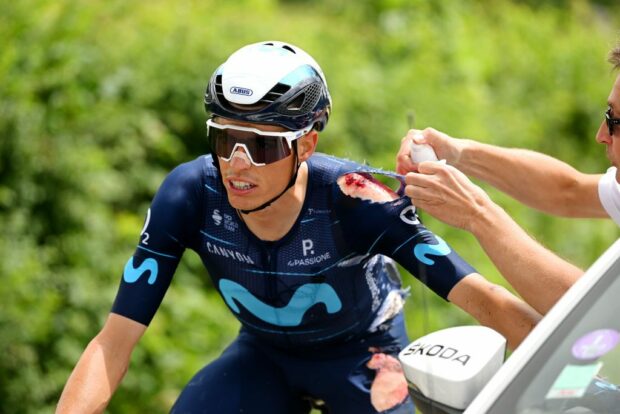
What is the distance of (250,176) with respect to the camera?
340cm

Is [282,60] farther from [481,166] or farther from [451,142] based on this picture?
[481,166]

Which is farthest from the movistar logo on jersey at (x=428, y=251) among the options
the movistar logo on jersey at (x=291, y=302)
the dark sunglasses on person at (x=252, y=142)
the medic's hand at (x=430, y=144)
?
the dark sunglasses on person at (x=252, y=142)

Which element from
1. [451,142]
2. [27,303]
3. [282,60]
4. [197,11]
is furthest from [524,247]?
[197,11]

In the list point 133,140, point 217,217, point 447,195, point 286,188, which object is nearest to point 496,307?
point 447,195

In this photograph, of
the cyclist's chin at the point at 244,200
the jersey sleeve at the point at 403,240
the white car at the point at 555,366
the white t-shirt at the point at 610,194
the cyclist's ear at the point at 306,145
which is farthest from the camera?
the white t-shirt at the point at 610,194

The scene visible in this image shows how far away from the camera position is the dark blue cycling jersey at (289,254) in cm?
348

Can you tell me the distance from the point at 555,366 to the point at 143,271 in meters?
1.45

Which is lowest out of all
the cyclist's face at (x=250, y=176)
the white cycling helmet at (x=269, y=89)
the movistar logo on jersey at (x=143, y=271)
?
the movistar logo on jersey at (x=143, y=271)

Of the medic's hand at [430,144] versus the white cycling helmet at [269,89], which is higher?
the white cycling helmet at [269,89]

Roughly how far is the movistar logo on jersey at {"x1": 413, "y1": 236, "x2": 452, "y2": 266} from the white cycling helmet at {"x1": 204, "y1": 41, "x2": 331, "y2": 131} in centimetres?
54

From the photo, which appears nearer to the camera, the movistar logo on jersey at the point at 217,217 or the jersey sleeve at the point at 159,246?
the jersey sleeve at the point at 159,246

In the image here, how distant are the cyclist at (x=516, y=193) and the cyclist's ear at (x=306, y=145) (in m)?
0.29

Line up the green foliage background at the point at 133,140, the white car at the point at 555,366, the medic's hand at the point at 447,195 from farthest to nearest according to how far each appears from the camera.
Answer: the green foliage background at the point at 133,140 → the medic's hand at the point at 447,195 → the white car at the point at 555,366

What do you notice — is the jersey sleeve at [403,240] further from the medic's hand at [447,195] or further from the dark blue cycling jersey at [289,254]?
the medic's hand at [447,195]
